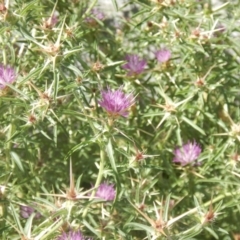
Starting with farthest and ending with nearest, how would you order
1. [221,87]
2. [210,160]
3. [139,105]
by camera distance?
1. [139,105]
2. [221,87]
3. [210,160]

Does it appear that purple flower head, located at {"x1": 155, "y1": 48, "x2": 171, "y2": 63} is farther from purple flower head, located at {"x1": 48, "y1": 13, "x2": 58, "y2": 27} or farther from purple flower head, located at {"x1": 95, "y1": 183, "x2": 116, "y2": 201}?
purple flower head, located at {"x1": 95, "y1": 183, "x2": 116, "y2": 201}

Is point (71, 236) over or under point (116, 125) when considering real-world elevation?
under

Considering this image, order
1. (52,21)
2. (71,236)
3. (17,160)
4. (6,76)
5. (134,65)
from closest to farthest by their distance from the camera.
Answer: (71,236) → (6,76) → (17,160) → (52,21) → (134,65)

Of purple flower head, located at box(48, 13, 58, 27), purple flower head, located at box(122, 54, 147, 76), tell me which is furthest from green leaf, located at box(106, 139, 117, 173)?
purple flower head, located at box(122, 54, 147, 76)

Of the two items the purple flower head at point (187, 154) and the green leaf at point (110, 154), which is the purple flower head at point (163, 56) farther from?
the green leaf at point (110, 154)

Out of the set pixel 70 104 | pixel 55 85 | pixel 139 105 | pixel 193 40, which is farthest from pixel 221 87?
pixel 55 85

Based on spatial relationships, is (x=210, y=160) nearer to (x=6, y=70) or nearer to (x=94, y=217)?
(x=94, y=217)

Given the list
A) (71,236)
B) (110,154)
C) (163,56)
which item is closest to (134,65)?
(163,56)

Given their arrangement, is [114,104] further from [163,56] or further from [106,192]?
[163,56]
